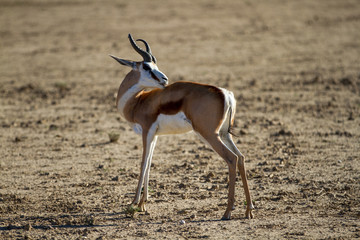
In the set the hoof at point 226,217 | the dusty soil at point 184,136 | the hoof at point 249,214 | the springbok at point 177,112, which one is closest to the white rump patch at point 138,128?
the springbok at point 177,112

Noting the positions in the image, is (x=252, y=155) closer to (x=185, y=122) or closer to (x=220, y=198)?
(x=220, y=198)

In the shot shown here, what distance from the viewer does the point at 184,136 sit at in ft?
38.0

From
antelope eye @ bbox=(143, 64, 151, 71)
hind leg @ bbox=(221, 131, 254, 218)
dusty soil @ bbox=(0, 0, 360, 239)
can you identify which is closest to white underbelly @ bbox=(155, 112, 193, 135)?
hind leg @ bbox=(221, 131, 254, 218)

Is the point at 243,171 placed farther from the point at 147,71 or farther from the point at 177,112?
the point at 147,71

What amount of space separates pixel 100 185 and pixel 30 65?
1249cm

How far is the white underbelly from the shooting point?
7.14 m

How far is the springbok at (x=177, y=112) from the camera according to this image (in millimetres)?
6914

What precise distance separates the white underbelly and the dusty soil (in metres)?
1.11

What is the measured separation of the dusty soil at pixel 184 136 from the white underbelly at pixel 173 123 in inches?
43.8

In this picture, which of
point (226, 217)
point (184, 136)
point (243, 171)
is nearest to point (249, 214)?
point (226, 217)

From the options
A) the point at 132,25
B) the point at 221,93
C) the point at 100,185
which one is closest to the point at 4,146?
the point at 100,185

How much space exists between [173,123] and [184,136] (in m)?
4.36

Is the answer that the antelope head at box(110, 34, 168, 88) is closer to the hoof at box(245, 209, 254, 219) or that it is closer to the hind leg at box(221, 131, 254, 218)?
the hind leg at box(221, 131, 254, 218)

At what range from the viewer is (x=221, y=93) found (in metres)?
7.00
